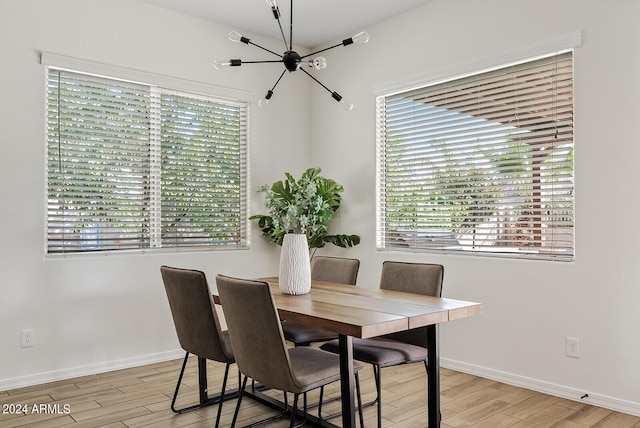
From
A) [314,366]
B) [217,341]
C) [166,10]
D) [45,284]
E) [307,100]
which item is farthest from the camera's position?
[307,100]

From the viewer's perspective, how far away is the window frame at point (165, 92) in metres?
3.58

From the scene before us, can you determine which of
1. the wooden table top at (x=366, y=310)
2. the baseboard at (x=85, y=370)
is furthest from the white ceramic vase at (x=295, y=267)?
the baseboard at (x=85, y=370)

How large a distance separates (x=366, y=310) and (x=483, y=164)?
188 centimetres

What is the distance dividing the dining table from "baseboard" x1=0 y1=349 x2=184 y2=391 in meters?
1.69

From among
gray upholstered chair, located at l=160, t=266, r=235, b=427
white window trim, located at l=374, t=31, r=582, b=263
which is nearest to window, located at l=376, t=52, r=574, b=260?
white window trim, located at l=374, t=31, r=582, b=263

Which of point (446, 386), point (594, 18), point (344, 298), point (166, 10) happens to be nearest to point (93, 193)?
point (166, 10)

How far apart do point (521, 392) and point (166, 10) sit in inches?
154

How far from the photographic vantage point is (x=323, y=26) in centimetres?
455

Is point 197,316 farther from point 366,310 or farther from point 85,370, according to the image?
point 85,370

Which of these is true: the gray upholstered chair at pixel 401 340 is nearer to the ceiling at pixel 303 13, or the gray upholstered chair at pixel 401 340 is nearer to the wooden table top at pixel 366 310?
the wooden table top at pixel 366 310

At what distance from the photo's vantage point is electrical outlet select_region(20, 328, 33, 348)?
11.2 feet

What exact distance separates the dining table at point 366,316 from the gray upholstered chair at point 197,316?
0.36 metres

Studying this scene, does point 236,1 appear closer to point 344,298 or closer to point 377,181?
point 377,181

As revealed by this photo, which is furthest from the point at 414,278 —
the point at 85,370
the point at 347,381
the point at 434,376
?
the point at 85,370
